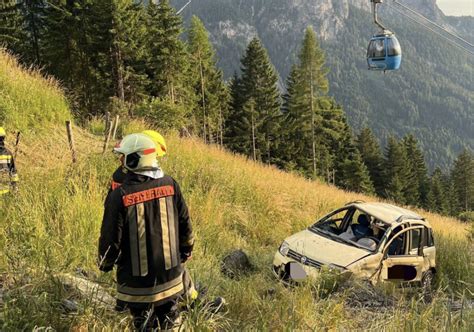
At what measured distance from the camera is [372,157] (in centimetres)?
6119

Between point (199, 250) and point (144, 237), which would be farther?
point (199, 250)

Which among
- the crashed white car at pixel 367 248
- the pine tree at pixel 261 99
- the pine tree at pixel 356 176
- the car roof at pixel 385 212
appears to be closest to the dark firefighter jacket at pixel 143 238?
the crashed white car at pixel 367 248

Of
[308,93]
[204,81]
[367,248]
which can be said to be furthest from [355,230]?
[204,81]

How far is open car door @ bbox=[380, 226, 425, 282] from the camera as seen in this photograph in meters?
7.59

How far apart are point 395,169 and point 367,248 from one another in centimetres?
5430

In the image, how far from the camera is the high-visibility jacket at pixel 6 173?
574cm

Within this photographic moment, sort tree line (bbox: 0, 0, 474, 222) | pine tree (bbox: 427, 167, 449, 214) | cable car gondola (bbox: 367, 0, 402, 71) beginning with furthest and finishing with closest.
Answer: pine tree (bbox: 427, 167, 449, 214) → tree line (bbox: 0, 0, 474, 222) → cable car gondola (bbox: 367, 0, 402, 71)

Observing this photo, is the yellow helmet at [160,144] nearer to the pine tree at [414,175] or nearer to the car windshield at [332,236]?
the car windshield at [332,236]

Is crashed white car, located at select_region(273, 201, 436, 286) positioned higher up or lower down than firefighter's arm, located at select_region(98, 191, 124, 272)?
lower down

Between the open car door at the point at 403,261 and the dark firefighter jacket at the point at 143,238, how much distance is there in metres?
5.31

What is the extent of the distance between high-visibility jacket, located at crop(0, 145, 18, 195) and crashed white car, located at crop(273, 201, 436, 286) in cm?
429

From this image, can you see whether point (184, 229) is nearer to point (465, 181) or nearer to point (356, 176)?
point (356, 176)

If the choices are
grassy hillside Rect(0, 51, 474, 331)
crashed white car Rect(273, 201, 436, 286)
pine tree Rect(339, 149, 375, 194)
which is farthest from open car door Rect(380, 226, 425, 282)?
pine tree Rect(339, 149, 375, 194)

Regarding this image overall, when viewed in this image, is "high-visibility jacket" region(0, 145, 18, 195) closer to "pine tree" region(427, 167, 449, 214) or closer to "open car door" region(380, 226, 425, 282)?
"open car door" region(380, 226, 425, 282)
